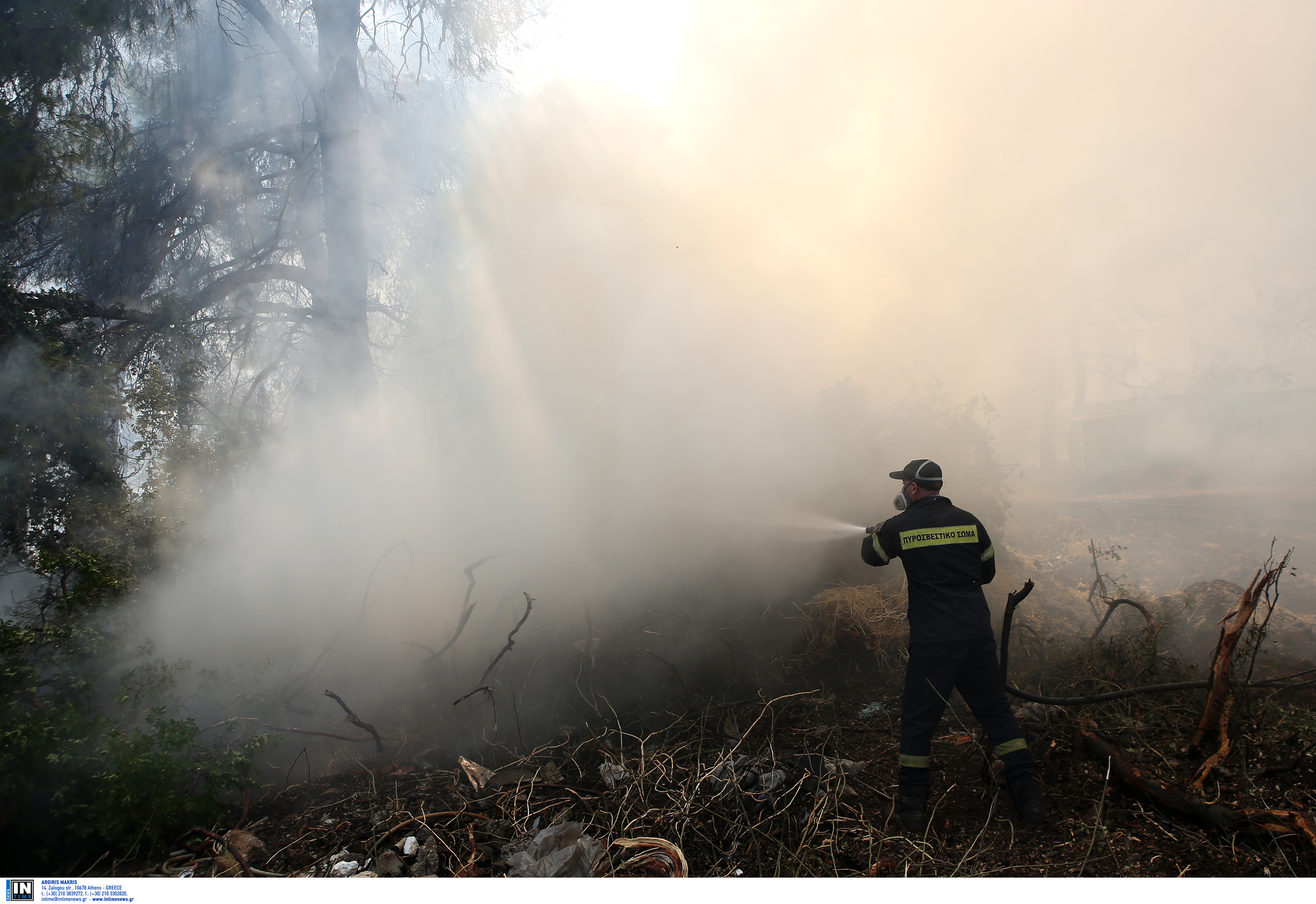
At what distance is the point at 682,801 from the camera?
9.87 feet

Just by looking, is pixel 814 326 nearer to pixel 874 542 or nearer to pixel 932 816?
pixel 874 542

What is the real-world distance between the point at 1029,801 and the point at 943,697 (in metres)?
0.56

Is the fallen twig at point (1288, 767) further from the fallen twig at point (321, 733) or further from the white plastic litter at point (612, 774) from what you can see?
the fallen twig at point (321, 733)

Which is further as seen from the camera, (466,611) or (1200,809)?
(466,611)

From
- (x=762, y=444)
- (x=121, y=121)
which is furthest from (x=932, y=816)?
(x=121, y=121)

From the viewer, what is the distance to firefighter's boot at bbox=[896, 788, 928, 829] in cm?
285

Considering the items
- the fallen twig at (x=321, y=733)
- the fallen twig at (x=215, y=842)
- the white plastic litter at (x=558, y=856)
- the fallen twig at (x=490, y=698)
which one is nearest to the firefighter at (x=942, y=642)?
the white plastic litter at (x=558, y=856)

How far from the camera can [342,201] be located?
7070 mm

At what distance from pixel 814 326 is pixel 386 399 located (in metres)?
5.45

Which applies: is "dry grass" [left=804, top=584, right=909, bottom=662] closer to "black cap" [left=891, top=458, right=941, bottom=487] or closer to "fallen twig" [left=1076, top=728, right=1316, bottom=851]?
"fallen twig" [left=1076, top=728, right=1316, bottom=851]

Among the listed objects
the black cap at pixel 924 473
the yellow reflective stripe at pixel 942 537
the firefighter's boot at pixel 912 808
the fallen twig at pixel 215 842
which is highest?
the black cap at pixel 924 473

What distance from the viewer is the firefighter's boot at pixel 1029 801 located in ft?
8.98

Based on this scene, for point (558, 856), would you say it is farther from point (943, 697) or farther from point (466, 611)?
point (466, 611)

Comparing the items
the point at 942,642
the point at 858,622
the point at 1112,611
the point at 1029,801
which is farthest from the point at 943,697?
the point at 1112,611
